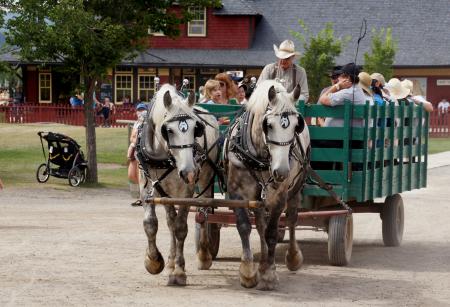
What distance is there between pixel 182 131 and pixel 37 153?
2285 centimetres

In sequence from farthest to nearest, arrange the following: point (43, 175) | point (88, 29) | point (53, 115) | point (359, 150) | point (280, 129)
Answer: point (53, 115) → point (43, 175) → point (88, 29) → point (359, 150) → point (280, 129)

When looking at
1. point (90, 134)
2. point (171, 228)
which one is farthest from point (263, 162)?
point (90, 134)

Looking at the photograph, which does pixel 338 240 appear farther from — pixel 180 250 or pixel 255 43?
pixel 255 43

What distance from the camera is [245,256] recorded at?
9844 mm

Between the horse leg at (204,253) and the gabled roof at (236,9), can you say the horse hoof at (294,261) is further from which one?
the gabled roof at (236,9)

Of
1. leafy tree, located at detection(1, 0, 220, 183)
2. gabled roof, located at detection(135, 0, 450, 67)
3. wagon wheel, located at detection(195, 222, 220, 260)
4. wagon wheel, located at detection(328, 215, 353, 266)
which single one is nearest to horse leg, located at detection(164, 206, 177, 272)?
wagon wheel, located at detection(195, 222, 220, 260)

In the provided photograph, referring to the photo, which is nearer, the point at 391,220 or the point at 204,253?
the point at 204,253

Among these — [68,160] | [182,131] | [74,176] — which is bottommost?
[74,176]

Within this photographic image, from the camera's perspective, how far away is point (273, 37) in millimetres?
52406

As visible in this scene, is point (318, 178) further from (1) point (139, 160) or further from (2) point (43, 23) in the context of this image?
(2) point (43, 23)

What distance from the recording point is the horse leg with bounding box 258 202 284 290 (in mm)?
9938

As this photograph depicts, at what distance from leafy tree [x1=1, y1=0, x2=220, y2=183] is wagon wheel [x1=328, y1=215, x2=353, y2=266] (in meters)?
10.9

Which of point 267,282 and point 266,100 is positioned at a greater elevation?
point 266,100

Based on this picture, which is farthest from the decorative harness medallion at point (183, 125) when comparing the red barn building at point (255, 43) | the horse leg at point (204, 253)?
the red barn building at point (255, 43)
